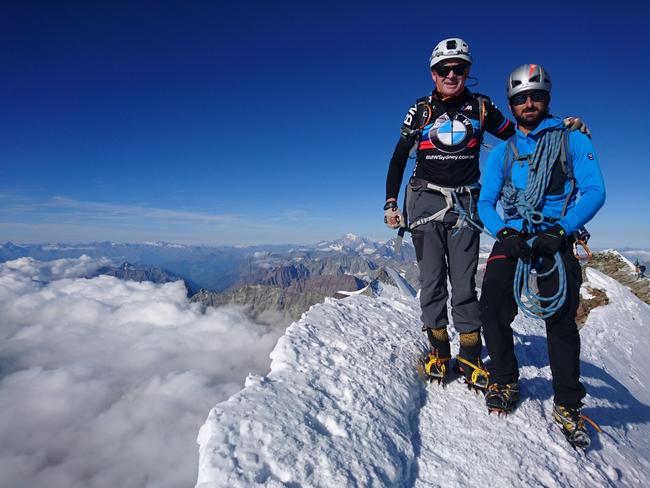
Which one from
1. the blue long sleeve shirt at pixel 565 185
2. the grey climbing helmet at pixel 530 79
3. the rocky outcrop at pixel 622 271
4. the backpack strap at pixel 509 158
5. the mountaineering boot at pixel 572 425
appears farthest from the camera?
the rocky outcrop at pixel 622 271

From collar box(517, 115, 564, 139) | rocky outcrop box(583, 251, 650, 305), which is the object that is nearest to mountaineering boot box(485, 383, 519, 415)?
collar box(517, 115, 564, 139)

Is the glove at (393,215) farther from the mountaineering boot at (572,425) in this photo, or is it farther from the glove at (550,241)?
the mountaineering boot at (572,425)

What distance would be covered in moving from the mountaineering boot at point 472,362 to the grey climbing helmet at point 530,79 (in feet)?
11.8

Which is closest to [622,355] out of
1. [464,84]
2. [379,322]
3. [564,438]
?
[564,438]

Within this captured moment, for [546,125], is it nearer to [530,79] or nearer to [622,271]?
[530,79]

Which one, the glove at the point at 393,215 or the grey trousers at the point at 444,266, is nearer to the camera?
the grey trousers at the point at 444,266

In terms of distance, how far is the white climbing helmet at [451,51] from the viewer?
16.6 feet

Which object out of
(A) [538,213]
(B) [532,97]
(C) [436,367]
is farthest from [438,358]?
(B) [532,97]

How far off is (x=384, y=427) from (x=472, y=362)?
2.16 meters

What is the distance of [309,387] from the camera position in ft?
13.0

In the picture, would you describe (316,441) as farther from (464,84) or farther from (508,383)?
(464,84)

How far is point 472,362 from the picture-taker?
514 cm

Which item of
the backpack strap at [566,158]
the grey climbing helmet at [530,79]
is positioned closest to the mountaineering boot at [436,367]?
the backpack strap at [566,158]

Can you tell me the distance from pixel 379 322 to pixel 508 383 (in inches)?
99.6
